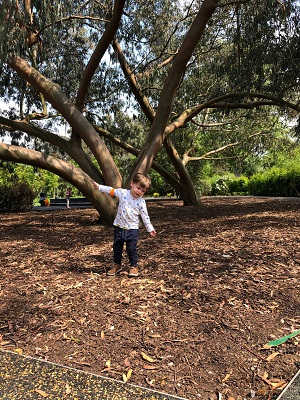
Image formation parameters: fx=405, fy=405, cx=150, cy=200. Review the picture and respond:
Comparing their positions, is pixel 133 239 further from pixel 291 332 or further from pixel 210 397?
pixel 210 397

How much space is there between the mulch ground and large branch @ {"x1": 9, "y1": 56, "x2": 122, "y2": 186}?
2806mm

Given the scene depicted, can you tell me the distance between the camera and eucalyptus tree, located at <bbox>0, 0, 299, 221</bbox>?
8242mm

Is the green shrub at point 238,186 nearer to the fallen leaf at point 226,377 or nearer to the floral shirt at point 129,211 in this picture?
the floral shirt at point 129,211

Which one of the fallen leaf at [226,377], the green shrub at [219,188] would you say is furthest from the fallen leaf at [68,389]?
the green shrub at [219,188]

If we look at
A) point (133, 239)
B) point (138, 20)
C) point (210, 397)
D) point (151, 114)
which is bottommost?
point (210, 397)

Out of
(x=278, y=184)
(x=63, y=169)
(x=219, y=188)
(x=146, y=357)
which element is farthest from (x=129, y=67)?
(x=219, y=188)

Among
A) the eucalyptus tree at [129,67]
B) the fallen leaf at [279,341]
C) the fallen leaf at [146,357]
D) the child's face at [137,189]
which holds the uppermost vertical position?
the eucalyptus tree at [129,67]

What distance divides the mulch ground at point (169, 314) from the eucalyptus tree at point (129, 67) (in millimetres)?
3273

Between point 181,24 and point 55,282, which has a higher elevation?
point 181,24

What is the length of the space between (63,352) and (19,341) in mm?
457

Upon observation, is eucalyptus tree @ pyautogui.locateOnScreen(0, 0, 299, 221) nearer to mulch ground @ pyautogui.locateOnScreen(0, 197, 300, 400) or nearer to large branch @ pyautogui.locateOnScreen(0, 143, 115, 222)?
large branch @ pyautogui.locateOnScreen(0, 143, 115, 222)

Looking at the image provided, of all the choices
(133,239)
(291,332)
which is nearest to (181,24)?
(133,239)

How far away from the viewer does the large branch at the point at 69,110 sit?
8.66m

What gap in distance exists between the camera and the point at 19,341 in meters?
3.39
